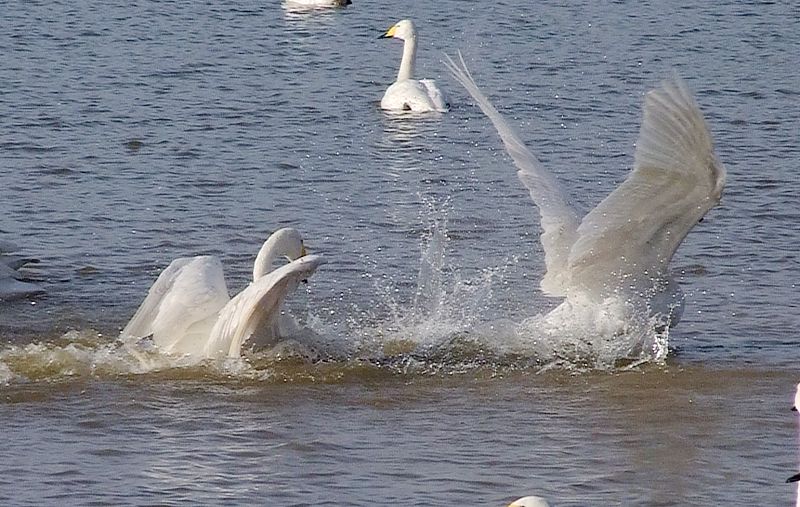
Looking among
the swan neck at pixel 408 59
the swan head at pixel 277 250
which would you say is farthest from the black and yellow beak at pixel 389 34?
the swan head at pixel 277 250

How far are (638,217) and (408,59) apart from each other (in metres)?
9.50

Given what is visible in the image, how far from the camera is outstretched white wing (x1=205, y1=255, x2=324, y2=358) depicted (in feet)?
25.5

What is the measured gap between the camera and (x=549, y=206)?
8.73 m

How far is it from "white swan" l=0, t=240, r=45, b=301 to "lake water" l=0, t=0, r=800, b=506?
0.08m

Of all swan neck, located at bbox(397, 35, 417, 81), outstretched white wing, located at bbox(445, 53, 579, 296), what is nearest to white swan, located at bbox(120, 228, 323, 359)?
outstretched white wing, located at bbox(445, 53, 579, 296)

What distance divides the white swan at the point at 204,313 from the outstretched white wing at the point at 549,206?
44.9 inches

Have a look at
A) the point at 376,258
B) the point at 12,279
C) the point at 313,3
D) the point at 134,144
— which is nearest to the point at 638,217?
the point at 376,258

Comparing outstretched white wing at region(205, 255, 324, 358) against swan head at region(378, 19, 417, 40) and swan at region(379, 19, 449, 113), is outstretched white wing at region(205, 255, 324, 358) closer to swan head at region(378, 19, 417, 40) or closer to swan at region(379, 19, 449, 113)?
swan at region(379, 19, 449, 113)

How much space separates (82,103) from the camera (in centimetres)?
1591

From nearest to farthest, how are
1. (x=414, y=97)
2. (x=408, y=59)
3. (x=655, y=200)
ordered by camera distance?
(x=655, y=200)
(x=414, y=97)
(x=408, y=59)

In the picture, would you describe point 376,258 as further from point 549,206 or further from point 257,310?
point 257,310

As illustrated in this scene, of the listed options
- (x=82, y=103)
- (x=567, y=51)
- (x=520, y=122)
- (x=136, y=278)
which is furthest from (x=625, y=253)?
(x=567, y=51)

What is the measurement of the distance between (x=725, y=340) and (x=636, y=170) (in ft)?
4.84

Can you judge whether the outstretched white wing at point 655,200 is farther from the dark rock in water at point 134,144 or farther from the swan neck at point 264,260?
the dark rock in water at point 134,144
